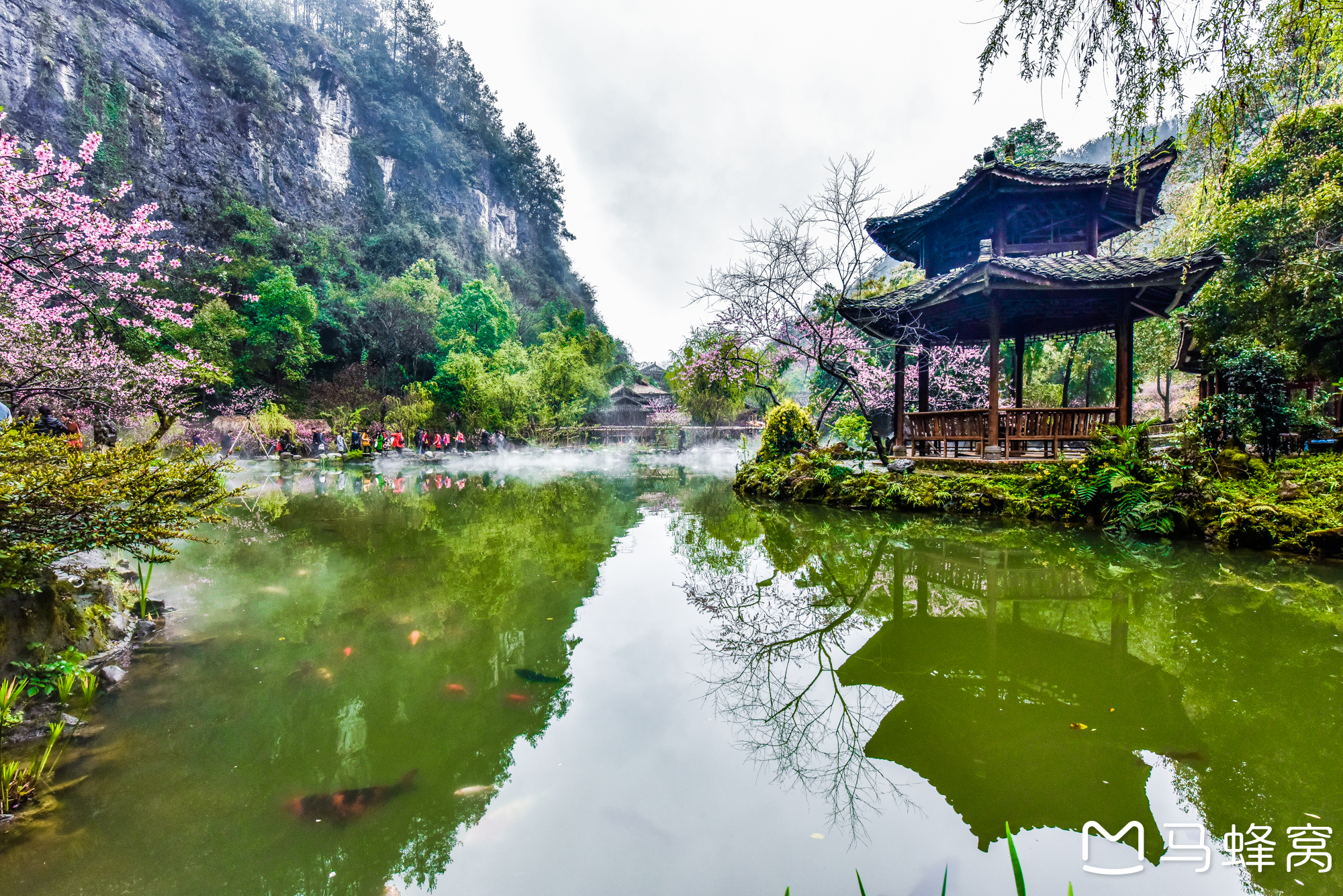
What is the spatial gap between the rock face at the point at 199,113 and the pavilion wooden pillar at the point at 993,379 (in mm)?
36517

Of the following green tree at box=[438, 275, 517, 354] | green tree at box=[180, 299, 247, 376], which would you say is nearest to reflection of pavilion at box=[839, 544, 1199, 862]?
green tree at box=[180, 299, 247, 376]

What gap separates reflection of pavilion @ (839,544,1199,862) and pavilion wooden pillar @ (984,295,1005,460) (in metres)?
5.86

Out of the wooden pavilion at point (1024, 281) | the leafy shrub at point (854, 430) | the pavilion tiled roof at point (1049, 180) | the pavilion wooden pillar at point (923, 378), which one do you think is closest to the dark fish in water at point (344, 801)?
the wooden pavilion at point (1024, 281)

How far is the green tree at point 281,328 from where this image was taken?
26.1 metres

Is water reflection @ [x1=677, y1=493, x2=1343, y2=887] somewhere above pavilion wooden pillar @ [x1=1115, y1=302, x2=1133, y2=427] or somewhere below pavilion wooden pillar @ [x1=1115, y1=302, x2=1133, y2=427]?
below

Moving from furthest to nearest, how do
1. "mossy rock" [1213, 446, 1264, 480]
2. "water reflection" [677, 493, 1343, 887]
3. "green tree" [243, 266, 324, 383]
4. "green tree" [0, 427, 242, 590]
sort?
"green tree" [243, 266, 324, 383] < "mossy rock" [1213, 446, 1264, 480] < "green tree" [0, 427, 242, 590] < "water reflection" [677, 493, 1343, 887]

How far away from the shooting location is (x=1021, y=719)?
2.57 metres

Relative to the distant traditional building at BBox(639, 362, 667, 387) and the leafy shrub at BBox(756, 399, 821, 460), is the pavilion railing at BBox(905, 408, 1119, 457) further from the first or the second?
the distant traditional building at BBox(639, 362, 667, 387)

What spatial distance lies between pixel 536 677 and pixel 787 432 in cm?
1046

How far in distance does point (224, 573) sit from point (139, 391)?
30.0 ft

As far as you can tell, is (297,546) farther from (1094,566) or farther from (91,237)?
(1094,566)

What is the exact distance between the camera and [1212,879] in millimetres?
1717

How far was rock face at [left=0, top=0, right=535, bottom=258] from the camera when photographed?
2495 centimetres

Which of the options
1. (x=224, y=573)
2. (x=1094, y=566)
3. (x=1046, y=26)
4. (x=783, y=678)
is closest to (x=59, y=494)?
(x=224, y=573)
